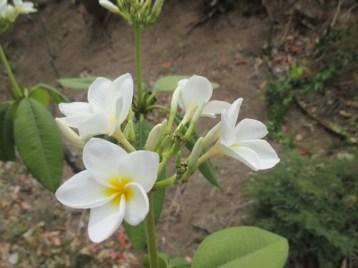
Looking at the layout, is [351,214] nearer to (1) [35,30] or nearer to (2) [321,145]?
(2) [321,145]

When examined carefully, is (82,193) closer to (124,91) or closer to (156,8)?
(124,91)

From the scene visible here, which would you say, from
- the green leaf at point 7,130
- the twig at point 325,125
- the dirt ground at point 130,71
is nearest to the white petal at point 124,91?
the green leaf at point 7,130

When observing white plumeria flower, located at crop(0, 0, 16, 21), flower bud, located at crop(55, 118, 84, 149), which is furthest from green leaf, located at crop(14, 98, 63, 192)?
flower bud, located at crop(55, 118, 84, 149)

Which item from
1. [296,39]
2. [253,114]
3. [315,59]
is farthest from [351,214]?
[296,39]

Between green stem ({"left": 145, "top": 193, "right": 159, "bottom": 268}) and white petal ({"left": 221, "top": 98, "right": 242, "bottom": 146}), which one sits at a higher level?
white petal ({"left": 221, "top": 98, "right": 242, "bottom": 146})

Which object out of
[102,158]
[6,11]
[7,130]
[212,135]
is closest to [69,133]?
[102,158]

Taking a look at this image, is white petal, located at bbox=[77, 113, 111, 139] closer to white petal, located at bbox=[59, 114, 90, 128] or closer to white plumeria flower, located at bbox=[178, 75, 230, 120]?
white petal, located at bbox=[59, 114, 90, 128]

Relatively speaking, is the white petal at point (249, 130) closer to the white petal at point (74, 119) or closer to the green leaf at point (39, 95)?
the white petal at point (74, 119)
